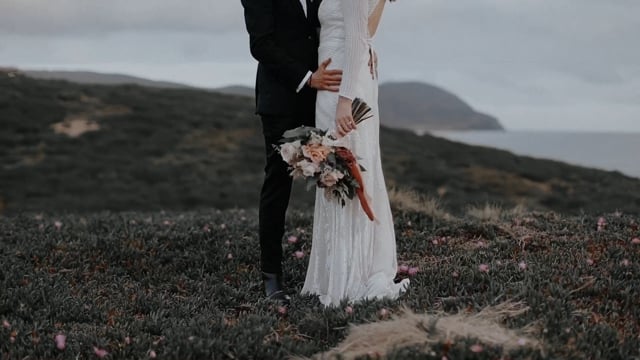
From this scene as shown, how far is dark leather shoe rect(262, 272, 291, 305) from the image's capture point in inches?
253

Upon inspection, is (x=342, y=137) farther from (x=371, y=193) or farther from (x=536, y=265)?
(x=536, y=265)

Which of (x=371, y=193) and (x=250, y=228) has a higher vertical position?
(x=371, y=193)

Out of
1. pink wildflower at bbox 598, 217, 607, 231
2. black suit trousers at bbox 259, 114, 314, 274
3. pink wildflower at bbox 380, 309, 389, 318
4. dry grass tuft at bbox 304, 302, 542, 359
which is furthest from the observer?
pink wildflower at bbox 598, 217, 607, 231

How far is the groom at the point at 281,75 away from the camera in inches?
228

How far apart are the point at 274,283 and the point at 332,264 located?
77cm

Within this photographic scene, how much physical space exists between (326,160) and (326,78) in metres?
0.62

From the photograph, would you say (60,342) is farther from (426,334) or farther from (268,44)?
(268,44)

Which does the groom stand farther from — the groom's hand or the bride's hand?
the bride's hand

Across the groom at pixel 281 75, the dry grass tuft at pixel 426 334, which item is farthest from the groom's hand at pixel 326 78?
the dry grass tuft at pixel 426 334

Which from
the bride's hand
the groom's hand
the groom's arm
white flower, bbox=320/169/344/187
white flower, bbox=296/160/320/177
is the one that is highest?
the groom's arm

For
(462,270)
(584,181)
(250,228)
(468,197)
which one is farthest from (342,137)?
(584,181)

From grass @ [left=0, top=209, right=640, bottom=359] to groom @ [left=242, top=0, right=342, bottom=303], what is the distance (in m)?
0.84

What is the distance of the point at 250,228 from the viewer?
9070 millimetres

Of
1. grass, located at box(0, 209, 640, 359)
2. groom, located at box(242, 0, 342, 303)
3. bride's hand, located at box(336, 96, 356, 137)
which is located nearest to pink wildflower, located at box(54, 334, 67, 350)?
grass, located at box(0, 209, 640, 359)
